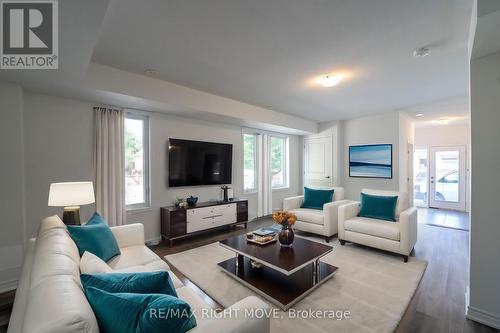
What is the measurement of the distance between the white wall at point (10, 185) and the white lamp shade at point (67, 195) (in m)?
0.62

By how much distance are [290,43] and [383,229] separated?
9.06 feet

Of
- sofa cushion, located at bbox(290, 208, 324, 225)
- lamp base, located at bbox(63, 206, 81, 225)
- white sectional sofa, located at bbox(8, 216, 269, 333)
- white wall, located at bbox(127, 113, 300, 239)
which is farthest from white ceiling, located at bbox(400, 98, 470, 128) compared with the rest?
lamp base, located at bbox(63, 206, 81, 225)

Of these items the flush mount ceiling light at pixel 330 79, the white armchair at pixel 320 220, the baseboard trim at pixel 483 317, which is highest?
the flush mount ceiling light at pixel 330 79

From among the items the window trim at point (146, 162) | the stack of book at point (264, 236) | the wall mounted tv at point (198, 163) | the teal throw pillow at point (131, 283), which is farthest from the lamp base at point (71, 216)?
the stack of book at point (264, 236)

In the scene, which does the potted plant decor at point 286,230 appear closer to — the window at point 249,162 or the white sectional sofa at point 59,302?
the white sectional sofa at point 59,302

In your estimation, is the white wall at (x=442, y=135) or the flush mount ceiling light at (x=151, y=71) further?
the white wall at (x=442, y=135)

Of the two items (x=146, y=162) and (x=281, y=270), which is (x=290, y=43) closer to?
(x=281, y=270)

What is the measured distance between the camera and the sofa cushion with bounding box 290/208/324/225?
393 cm

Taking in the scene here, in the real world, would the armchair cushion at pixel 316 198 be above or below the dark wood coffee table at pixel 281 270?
above

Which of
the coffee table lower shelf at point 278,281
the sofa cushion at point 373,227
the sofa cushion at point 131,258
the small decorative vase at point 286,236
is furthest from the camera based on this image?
the sofa cushion at point 373,227

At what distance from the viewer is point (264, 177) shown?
18.4 feet

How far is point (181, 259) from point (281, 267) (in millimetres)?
1656

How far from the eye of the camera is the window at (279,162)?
607 cm

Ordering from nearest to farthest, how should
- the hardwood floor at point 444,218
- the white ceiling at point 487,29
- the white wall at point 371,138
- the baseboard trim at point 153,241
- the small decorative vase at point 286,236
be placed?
the white ceiling at point 487,29, the small decorative vase at point 286,236, the baseboard trim at point 153,241, the hardwood floor at point 444,218, the white wall at point 371,138
